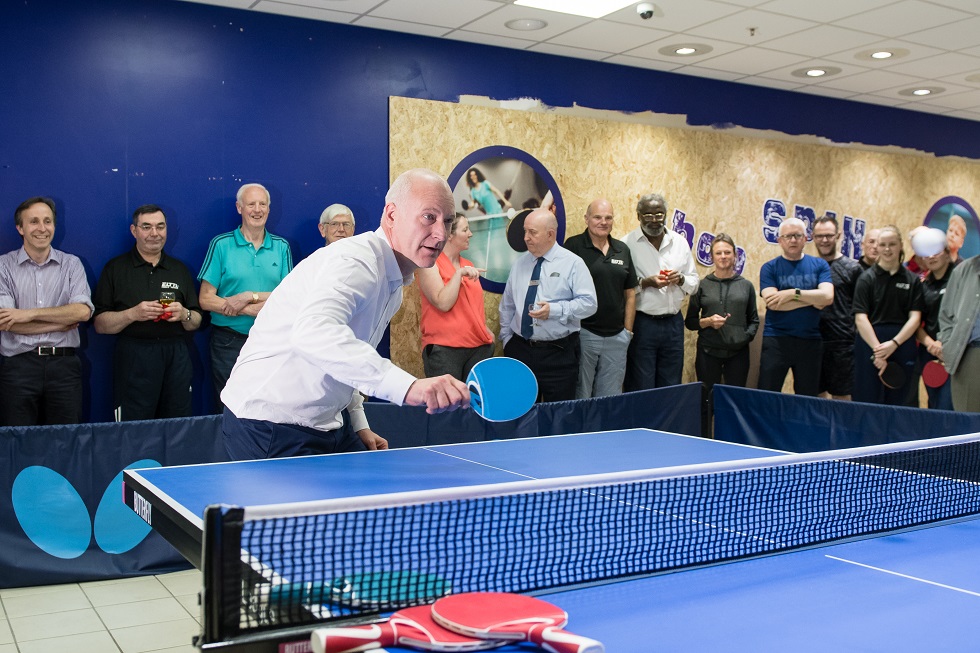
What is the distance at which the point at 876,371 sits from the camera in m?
7.96

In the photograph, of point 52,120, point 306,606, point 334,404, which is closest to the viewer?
point 306,606

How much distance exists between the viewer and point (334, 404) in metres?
3.22

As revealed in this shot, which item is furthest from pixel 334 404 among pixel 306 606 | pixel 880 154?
pixel 880 154

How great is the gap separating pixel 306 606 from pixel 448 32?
21.5ft

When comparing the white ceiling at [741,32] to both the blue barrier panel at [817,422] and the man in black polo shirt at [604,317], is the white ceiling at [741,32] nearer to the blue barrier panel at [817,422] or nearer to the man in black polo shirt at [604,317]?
the man in black polo shirt at [604,317]

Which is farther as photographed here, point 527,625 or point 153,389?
point 153,389

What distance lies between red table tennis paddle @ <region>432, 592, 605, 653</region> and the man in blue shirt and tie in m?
5.55

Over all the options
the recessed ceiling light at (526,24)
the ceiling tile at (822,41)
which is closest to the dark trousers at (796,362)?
the ceiling tile at (822,41)

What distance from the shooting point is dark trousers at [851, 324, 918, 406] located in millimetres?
7801

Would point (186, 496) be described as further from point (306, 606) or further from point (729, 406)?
point (729, 406)

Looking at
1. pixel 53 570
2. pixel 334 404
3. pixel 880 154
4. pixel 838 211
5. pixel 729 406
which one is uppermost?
pixel 880 154

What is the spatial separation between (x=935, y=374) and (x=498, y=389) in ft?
16.9

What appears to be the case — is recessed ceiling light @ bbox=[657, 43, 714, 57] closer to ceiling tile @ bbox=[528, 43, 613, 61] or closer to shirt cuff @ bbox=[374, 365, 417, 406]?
ceiling tile @ bbox=[528, 43, 613, 61]

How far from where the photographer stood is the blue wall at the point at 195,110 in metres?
6.40
